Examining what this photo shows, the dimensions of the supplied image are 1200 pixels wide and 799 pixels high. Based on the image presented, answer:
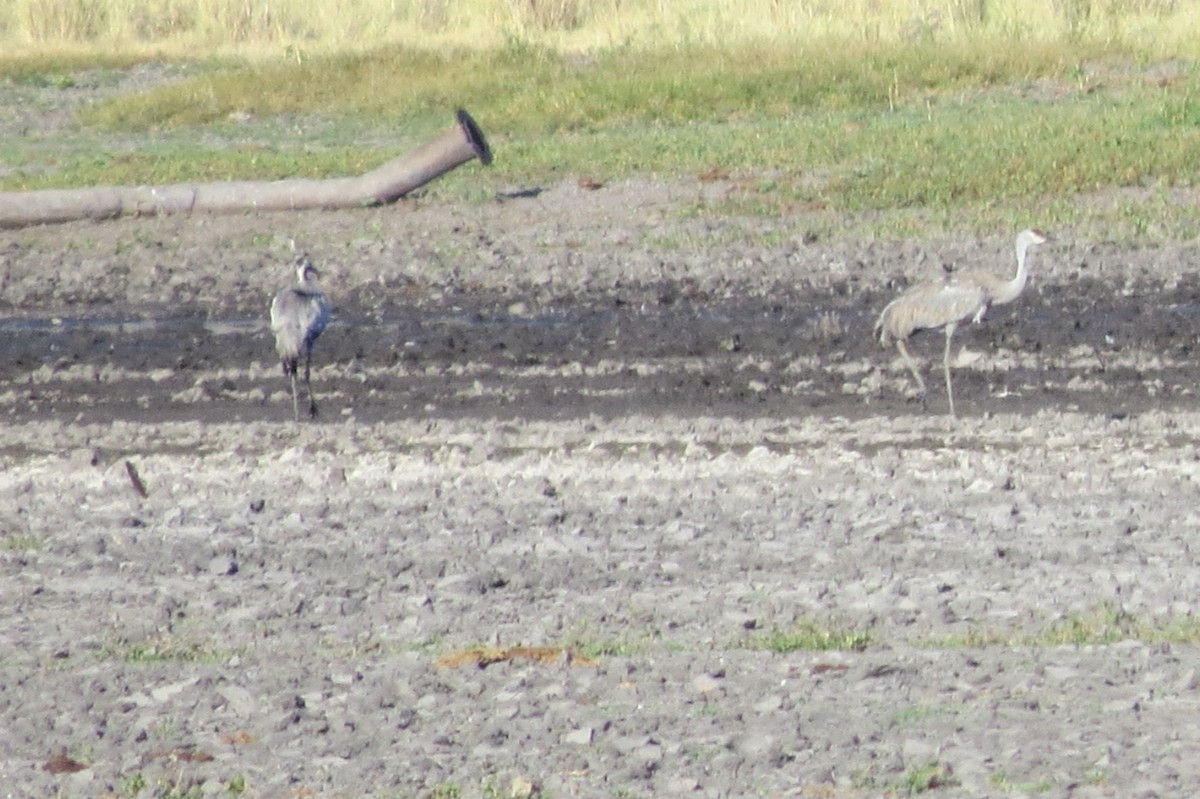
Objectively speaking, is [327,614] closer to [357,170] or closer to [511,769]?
[511,769]

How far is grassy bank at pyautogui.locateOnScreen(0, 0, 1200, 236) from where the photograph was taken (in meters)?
16.1

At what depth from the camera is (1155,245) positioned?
13.9 m

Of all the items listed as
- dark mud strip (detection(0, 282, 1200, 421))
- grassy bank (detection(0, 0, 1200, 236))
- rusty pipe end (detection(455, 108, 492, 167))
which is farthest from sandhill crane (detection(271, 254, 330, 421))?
grassy bank (detection(0, 0, 1200, 236))

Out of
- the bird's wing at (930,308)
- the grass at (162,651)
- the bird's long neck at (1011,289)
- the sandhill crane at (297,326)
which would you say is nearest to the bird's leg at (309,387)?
the sandhill crane at (297,326)

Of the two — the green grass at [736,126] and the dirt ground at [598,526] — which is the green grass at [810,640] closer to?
the dirt ground at [598,526]

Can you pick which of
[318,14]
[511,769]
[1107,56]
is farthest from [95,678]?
[318,14]

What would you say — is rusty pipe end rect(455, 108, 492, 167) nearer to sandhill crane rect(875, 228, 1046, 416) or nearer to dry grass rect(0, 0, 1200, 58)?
sandhill crane rect(875, 228, 1046, 416)

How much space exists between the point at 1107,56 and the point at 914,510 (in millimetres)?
14911

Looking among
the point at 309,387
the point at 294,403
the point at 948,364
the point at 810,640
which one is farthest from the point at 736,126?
the point at 810,640

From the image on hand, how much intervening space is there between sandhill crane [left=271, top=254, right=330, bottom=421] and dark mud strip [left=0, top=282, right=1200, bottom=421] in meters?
0.18

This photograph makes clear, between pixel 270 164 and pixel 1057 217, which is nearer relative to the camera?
pixel 1057 217

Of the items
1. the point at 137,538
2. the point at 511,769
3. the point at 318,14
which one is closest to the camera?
the point at 511,769

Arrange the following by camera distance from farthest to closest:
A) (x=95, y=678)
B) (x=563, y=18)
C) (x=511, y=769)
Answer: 1. (x=563, y=18)
2. (x=95, y=678)
3. (x=511, y=769)

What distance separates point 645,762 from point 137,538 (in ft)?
10.8
